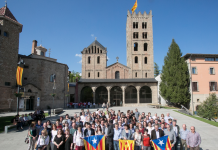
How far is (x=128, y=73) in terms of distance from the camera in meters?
41.1

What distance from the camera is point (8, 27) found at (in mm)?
24422

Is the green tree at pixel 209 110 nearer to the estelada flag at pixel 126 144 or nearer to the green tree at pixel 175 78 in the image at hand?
the green tree at pixel 175 78

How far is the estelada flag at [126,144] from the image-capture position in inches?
262

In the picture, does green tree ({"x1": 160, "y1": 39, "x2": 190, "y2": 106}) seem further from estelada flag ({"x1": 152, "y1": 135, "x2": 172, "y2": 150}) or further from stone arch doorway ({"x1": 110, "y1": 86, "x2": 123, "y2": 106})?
estelada flag ({"x1": 152, "y1": 135, "x2": 172, "y2": 150})

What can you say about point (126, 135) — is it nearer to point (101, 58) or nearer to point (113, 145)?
point (113, 145)

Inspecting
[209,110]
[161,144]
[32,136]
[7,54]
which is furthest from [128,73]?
[32,136]

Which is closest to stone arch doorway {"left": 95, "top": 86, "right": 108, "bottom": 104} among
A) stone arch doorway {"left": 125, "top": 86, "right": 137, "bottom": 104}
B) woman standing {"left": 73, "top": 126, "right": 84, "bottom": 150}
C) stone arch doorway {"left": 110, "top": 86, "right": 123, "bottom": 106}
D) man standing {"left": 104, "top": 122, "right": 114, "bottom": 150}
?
stone arch doorway {"left": 110, "top": 86, "right": 123, "bottom": 106}

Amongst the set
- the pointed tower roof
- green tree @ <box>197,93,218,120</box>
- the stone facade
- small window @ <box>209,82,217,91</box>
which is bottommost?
green tree @ <box>197,93,218,120</box>

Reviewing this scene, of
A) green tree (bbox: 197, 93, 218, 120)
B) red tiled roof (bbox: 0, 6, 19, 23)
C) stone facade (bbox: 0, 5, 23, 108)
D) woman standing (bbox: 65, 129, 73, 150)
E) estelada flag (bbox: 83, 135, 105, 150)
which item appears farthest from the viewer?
red tiled roof (bbox: 0, 6, 19, 23)

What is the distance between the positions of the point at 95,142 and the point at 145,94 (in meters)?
32.4

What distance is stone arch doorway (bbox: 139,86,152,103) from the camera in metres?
37.4

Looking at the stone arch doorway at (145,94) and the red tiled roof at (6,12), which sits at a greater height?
the red tiled roof at (6,12)

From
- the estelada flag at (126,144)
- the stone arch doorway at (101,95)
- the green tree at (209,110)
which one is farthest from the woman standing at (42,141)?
the stone arch doorway at (101,95)

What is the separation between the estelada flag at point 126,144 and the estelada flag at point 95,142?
856mm
